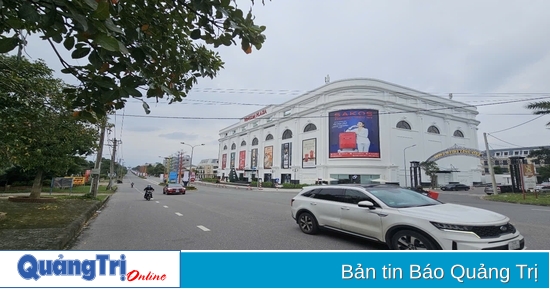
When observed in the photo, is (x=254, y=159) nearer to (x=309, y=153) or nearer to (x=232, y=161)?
(x=232, y=161)

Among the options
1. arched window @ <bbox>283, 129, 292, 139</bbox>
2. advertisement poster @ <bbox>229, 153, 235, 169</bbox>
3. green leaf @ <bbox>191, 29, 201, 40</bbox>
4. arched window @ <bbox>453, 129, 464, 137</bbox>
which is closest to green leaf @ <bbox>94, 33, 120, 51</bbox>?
green leaf @ <bbox>191, 29, 201, 40</bbox>

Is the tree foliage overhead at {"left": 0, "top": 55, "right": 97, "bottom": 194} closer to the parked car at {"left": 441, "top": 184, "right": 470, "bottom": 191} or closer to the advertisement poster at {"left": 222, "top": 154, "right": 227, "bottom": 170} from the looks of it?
the parked car at {"left": 441, "top": 184, "right": 470, "bottom": 191}

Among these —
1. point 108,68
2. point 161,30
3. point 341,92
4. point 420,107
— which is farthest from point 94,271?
point 420,107

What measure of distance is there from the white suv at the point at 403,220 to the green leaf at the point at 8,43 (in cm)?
538

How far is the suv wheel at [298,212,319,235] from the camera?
22.7 ft

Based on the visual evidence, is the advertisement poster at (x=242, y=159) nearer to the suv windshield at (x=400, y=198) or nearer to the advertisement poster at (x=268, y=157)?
the advertisement poster at (x=268, y=157)

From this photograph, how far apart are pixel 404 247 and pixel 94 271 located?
15.0 feet

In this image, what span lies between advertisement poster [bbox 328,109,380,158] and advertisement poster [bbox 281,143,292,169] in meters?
11.7

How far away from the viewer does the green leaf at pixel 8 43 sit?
2353mm

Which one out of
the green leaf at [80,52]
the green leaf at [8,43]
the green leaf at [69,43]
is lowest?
the green leaf at [8,43]

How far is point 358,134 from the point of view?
42.6 metres

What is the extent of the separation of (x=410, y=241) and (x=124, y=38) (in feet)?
16.7

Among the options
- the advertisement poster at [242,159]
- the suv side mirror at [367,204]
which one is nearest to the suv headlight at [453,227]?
the suv side mirror at [367,204]

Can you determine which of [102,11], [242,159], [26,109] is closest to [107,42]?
[102,11]
